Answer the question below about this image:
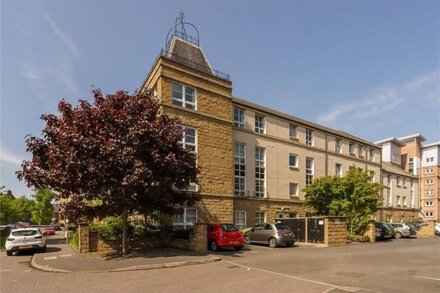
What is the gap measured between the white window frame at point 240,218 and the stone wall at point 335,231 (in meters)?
7.35

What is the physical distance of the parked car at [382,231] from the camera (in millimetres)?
29156

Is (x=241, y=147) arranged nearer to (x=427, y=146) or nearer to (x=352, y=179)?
(x=352, y=179)

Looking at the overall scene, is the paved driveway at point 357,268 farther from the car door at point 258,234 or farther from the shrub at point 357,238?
the shrub at point 357,238

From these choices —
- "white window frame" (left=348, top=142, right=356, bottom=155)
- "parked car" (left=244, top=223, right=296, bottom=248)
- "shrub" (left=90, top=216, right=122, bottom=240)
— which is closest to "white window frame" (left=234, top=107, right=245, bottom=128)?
"parked car" (left=244, top=223, right=296, bottom=248)

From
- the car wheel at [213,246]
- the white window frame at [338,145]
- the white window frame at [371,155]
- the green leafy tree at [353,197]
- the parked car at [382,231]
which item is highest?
the white window frame at [338,145]

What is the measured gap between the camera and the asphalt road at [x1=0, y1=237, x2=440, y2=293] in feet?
33.6

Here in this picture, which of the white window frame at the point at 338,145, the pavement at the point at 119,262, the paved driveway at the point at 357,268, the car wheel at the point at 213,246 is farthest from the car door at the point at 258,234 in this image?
the white window frame at the point at 338,145

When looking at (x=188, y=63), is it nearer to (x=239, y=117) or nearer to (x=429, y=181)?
(x=239, y=117)

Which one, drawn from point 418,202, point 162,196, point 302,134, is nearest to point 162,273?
point 162,196

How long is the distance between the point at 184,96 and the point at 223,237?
425 inches

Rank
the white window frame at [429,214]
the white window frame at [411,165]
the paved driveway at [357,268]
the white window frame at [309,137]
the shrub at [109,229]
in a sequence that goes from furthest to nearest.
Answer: the white window frame at [429,214] < the white window frame at [411,165] < the white window frame at [309,137] < the shrub at [109,229] < the paved driveway at [357,268]

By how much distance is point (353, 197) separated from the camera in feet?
91.0

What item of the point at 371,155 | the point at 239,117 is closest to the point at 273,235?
the point at 239,117

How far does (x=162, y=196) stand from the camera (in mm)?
16922
